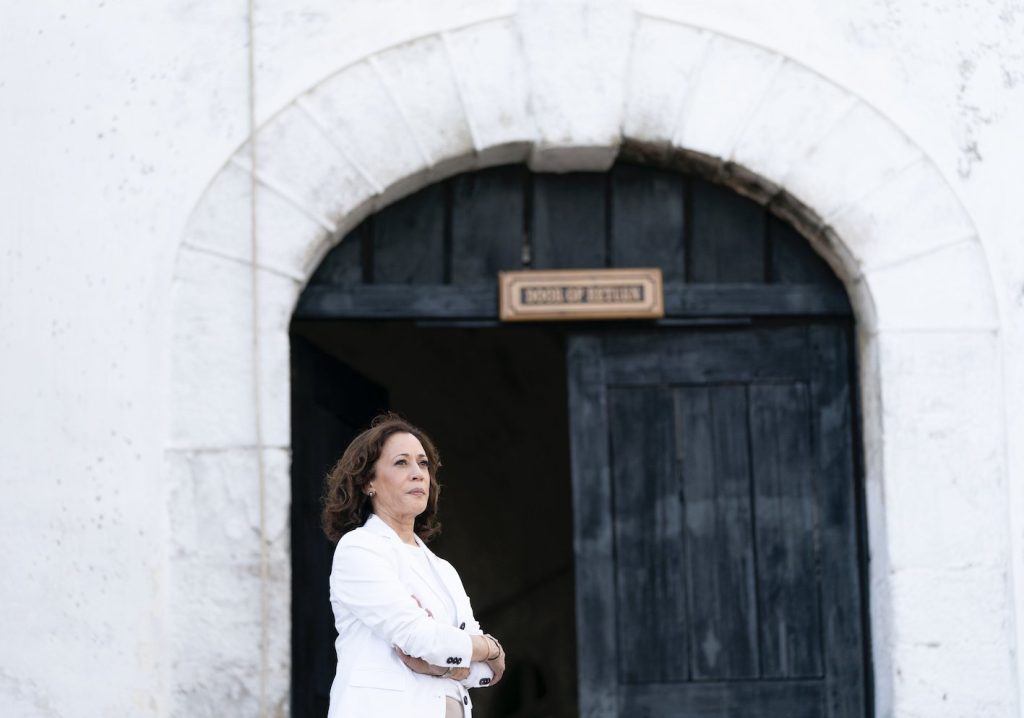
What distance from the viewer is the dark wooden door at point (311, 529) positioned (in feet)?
16.0

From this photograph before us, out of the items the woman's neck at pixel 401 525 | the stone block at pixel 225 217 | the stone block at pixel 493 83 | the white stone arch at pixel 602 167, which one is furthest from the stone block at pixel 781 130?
the woman's neck at pixel 401 525

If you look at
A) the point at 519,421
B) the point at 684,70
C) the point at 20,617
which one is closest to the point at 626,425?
the point at 684,70

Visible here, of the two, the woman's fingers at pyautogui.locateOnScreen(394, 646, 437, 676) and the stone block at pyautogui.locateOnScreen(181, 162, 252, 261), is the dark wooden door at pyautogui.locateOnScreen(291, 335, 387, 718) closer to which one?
the stone block at pyautogui.locateOnScreen(181, 162, 252, 261)

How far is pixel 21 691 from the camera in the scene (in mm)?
4523

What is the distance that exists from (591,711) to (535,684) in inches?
132

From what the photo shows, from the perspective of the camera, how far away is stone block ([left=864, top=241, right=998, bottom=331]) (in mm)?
4879

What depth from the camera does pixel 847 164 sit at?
16.2 feet

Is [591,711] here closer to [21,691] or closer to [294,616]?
[294,616]

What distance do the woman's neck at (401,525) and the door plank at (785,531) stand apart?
4.77ft

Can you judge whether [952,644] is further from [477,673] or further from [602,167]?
[602,167]

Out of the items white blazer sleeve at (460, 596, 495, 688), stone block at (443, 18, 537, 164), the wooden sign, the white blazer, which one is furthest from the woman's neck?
stone block at (443, 18, 537, 164)

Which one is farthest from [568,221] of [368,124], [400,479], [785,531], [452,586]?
[452,586]

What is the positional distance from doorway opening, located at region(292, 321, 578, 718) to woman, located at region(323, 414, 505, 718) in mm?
3888

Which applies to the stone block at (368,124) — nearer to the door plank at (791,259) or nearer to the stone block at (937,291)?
the door plank at (791,259)
